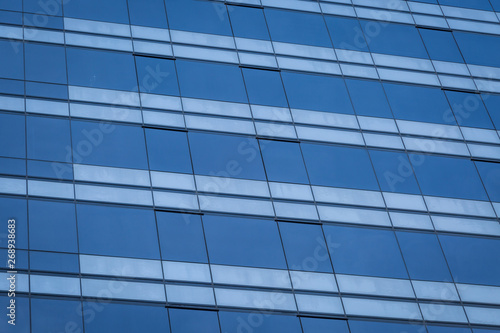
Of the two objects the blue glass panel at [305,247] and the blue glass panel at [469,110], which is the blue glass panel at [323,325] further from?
the blue glass panel at [469,110]

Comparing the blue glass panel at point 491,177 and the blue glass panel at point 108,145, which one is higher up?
the blue glass panel at point 108,145

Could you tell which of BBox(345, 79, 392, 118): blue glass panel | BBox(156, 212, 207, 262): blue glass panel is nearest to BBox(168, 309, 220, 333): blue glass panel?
BBox(156, 212, 207, 262): blue glass panel

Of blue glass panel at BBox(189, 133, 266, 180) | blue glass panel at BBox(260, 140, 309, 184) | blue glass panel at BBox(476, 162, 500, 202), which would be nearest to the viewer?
blue glass panel at BBox(189, 133, 266, 180)

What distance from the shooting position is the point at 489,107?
3791cm

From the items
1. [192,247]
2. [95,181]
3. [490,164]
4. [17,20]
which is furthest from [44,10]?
[490,164]

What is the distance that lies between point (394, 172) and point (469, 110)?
17.6ft

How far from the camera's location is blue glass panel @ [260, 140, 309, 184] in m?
32.9

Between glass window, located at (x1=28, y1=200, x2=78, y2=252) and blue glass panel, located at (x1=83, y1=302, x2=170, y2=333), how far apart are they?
2197 mm

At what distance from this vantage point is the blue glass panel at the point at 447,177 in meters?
34.4

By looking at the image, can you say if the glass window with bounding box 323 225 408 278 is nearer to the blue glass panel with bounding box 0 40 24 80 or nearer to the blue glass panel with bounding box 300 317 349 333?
the blue glass panel with bounding box 300 317 349 333

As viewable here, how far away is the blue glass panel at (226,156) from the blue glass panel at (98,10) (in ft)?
20.4

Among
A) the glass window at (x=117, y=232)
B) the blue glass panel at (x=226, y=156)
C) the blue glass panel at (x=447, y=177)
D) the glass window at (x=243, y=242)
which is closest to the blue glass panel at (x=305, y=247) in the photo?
the glass window at (x=243, y=242)

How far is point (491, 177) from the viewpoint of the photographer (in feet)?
116

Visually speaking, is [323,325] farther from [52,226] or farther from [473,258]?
[52,226]
